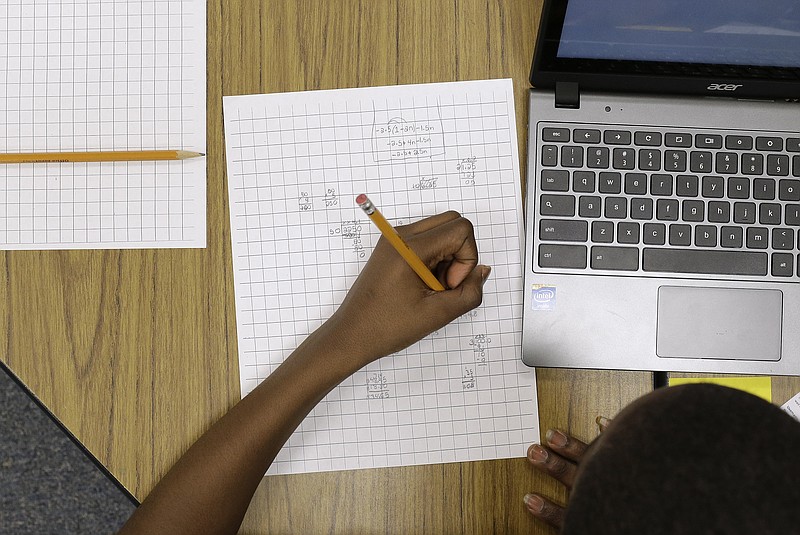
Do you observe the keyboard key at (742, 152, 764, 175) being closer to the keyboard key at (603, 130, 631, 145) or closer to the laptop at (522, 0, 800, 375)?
the laptop at (522, 0, 800, 375)

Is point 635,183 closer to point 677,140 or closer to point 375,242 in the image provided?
point 677,140

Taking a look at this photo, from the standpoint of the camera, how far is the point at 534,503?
572 mm

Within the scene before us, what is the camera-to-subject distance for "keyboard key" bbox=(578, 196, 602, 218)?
561 mm

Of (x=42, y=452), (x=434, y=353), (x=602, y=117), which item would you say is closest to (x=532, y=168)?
(x=602, y=117)

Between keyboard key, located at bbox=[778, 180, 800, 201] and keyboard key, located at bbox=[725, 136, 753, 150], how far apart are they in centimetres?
4

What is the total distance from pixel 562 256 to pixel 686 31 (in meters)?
0.20

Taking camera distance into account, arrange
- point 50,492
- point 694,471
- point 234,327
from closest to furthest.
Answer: point 694,471 → point 234,327 → point 50,492

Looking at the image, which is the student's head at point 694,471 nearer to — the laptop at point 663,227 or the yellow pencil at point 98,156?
the laptop at point 663,227

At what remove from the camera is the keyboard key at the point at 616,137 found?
57 centimetres

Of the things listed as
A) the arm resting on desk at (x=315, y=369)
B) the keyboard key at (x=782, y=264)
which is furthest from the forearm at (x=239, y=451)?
the keyboard key at (x=782, y=264)

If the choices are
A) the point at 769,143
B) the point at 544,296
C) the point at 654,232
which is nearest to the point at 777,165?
the point at 769,143

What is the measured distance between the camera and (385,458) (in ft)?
1.92

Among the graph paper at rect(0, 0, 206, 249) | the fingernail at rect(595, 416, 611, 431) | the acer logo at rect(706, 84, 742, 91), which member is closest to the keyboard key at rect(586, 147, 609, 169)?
the acer logo at rect(706, 84, 742, 91)

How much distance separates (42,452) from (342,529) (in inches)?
31.1
